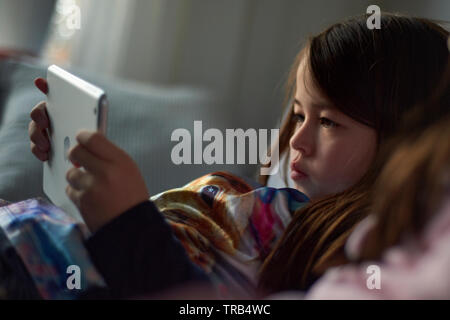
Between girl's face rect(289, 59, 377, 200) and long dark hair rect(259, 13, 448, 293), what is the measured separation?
0.04 ft

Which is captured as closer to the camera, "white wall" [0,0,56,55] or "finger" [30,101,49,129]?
"finger" [30,101,49,129]

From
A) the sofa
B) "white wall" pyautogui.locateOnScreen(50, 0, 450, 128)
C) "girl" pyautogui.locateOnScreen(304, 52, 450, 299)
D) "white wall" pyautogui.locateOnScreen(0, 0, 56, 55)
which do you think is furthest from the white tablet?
"white wall" pyautogui.locateOnScreen(50, 0, 450, 128)

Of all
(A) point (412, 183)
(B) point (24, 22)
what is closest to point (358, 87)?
(A) point (412, 183)

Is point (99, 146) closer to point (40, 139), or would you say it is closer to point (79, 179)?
point (79, 179)

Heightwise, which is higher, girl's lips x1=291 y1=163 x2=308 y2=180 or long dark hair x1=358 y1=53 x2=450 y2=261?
long dark hair x1=358 y1=53 x2=450 y2=261

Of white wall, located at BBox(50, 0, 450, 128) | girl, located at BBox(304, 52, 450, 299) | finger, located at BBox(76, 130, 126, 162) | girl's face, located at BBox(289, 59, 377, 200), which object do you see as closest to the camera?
girl, located at BBox(304, 52, 450, 299)

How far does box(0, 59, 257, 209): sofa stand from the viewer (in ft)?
2.68

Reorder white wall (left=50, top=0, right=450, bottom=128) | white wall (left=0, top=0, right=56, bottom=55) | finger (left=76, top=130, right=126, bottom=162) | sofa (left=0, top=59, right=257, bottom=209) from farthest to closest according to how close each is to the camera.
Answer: white wall (left=50, top=0, right=450, bottom=128) → white wall (left=0, top=0, right=56, bottom=55) → sofa (left=0, top=59, right=257, bottom=209) → finger (left=76, top=130, right=126, bottom=162)

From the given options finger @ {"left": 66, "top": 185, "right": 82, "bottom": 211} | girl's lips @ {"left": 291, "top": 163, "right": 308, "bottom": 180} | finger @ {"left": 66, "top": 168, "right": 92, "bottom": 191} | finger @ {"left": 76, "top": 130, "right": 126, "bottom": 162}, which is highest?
finger @ {"left": 76, "top": 130, "right": 126, "bottom": 162}

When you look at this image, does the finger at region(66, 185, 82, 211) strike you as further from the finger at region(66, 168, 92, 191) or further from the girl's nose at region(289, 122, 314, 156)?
the girl's nose at region(289, 122, 314, 156)

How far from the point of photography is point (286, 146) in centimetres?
83

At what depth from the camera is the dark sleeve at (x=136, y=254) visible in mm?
467

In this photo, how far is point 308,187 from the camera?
670 mm

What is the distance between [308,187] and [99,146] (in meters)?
0.31
